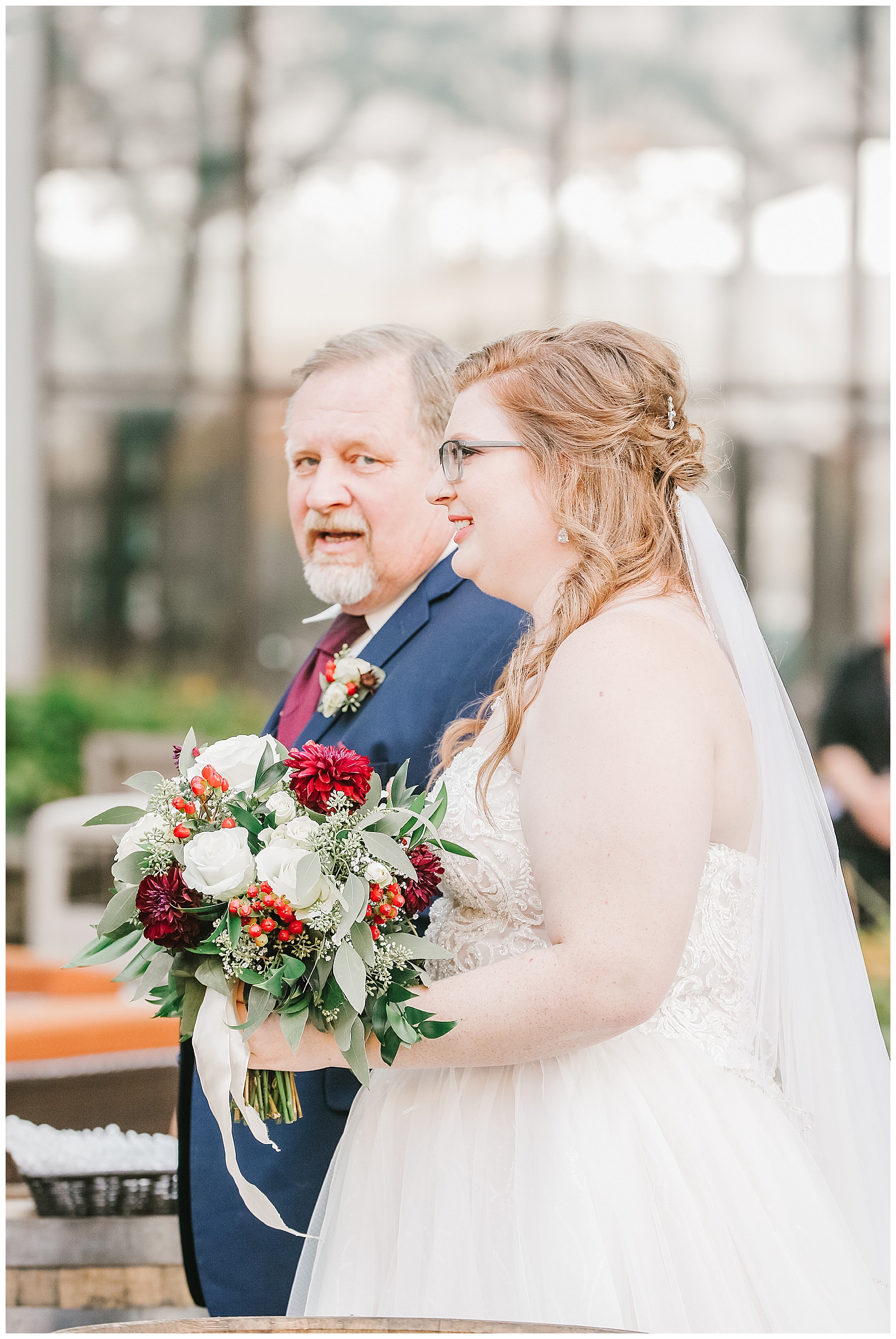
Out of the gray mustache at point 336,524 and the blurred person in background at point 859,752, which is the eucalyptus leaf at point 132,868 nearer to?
the gray mustache at point 336,524

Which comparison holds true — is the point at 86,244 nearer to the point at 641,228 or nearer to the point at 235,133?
the point at 235,133

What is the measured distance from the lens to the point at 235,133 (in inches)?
311

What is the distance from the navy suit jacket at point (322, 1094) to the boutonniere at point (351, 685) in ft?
0.07

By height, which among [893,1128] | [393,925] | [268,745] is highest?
[268,745]

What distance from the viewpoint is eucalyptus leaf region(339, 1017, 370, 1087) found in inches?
63.1

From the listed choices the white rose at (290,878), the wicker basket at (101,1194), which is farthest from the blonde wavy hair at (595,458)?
the wicker basket at (101,1194)

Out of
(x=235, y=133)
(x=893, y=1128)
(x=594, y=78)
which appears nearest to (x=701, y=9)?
(x=594, y=78)

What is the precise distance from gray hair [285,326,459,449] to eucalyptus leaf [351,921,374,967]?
137 centimetres

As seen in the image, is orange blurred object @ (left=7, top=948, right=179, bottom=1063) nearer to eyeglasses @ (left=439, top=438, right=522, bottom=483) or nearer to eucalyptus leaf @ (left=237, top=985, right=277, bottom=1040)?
eucalyptus leaf @ (left=237, top=985, right=277, bottom=1040)

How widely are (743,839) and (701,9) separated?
7.66 meters

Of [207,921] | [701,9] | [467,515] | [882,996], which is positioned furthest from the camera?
[701,9]

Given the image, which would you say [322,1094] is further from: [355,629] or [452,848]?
[355,629]

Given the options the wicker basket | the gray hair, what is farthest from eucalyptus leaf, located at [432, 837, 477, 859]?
the wicker basket

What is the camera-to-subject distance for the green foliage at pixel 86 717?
23.4 ft
